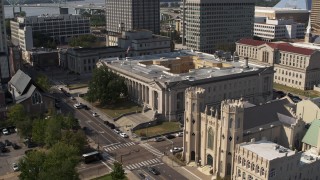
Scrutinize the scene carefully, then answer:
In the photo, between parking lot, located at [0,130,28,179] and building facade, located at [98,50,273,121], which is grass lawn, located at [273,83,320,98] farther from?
parking lot, located at [0,130,28,179]

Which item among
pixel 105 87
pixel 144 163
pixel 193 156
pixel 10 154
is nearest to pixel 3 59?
pixel 105 87

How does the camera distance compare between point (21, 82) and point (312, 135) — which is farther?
point (21, 82)

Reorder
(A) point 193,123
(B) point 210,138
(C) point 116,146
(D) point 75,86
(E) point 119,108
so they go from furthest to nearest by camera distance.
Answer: (D) point 75,86 < (E) point 119,108 < (C) point 116,146 < (A) point 193,123 < (B) point 210,138

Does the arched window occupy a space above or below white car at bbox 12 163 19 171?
above

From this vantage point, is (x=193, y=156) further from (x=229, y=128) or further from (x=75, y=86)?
(x=75, y=86)

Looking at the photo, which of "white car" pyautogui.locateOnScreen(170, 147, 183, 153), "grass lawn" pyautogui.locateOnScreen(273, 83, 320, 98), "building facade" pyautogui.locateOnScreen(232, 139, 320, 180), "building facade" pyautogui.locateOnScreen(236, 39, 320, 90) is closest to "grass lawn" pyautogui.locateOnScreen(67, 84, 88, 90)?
"white car" pyautogui.locateOnScreen(170, 147, 183, 153)

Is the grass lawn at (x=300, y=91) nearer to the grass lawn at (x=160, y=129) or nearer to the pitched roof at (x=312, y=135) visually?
the grass lawn at (x=160, y=129)

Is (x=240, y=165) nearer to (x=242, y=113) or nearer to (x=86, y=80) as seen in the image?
(x=242, y=113)
